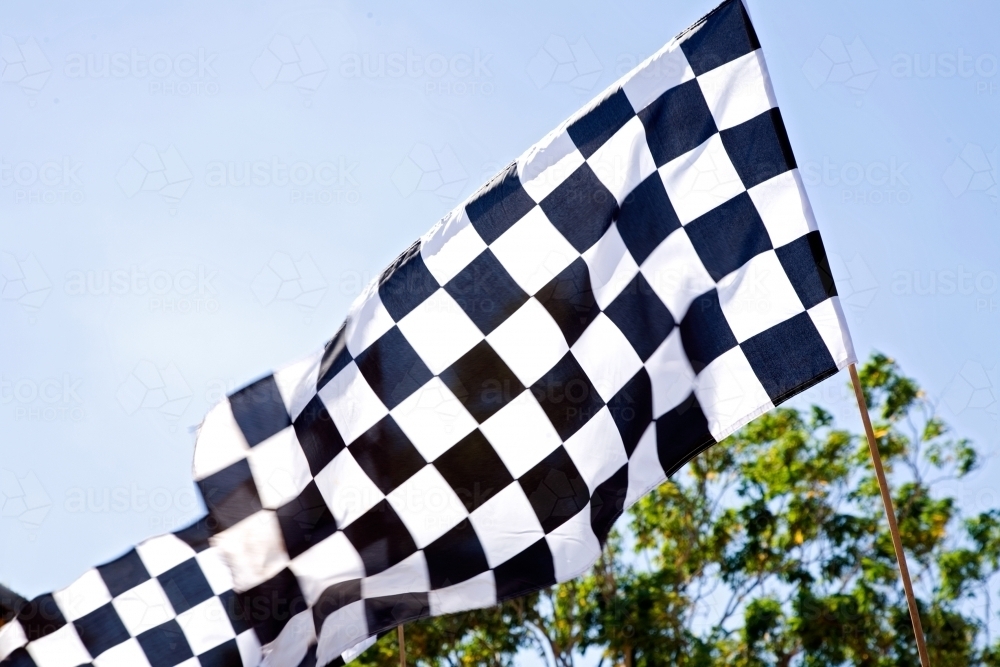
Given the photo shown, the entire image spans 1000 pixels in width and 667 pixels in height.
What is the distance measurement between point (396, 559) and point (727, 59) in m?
1.85

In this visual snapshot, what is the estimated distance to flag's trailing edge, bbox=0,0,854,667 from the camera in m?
2.83

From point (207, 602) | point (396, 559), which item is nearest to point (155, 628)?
point (207, 602)

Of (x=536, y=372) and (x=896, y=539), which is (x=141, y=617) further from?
(x=896, y=539)

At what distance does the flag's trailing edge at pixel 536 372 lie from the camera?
2826mm

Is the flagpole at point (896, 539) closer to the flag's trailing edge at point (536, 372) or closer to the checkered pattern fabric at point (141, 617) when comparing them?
the flag's trailing edge at point (536, 372)

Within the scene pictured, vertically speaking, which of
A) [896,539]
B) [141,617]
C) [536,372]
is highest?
[536,372]

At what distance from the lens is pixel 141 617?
3834mm

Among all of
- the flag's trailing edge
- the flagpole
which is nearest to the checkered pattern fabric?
the flag's trailing edge

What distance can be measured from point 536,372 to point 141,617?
2.02 metres

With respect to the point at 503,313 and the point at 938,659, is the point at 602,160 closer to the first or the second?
the point at 503,313

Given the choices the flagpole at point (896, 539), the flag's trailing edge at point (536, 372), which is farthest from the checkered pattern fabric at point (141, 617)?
the flagpole at point (896, 539)

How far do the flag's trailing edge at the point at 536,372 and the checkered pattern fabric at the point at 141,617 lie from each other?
0.26 meters

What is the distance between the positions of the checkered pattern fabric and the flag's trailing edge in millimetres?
260

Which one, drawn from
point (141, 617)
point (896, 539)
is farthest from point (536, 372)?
point (141, 617)
